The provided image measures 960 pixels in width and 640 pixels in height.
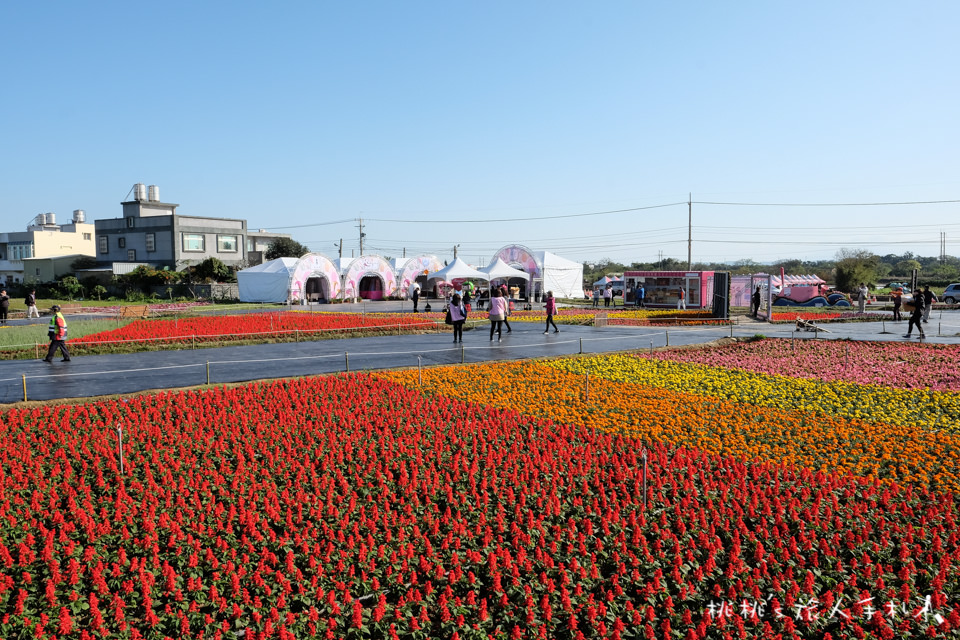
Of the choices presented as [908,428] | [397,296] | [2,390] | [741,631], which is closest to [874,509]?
[741,631]

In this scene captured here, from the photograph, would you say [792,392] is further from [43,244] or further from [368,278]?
[43,244]

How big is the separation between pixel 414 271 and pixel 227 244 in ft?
81.0

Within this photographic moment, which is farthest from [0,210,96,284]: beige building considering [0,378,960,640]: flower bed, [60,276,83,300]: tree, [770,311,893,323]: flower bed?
[0,378,960,640]: flower bed

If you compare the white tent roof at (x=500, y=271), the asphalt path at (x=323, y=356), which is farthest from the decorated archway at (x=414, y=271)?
Result: the asphalt path at (x=323, y=356)

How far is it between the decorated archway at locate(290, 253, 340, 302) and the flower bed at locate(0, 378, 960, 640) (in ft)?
126

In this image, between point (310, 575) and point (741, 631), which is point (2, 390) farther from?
point (741, 631)

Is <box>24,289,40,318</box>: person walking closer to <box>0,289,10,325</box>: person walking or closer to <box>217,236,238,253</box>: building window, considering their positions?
<box>0,289,10,325</box>: person walking

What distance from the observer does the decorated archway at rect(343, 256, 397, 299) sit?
167 ft

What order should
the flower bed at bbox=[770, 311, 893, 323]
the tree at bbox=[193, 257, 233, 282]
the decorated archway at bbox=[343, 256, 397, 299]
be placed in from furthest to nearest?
the tree at bbox=[193, 257, 233, 282]
the decorated archway at bbox=[343, 256, 397, 299]
the flower bed at bbox=[770, 311, 893, 323]

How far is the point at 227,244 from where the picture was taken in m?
68.4

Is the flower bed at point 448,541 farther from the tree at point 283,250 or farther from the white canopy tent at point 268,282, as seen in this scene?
the tree at point 283,250

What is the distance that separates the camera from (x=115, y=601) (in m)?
4.63

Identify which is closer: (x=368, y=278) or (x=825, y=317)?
(x=825, y=317)

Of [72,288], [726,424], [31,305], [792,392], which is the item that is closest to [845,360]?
[792,392]
